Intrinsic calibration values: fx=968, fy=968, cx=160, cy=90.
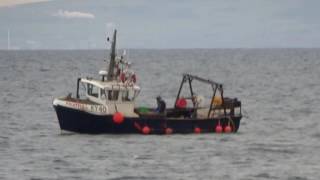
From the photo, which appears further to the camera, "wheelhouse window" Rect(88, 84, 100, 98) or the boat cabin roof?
"wheelhouse window" Rect(88, 84, 100, 98)

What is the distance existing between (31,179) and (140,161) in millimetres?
6190

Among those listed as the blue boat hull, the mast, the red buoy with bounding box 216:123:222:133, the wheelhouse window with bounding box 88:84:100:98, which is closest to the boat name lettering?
the blue boat hull

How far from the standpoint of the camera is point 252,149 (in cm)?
4650

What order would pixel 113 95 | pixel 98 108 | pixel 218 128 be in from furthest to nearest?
pixel 218 128 < pixel 113 95 < pixel 98 108

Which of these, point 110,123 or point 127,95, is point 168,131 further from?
point 110,123

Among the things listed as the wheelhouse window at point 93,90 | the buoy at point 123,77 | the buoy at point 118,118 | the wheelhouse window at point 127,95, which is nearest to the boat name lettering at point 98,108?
the buoy at point 118,118

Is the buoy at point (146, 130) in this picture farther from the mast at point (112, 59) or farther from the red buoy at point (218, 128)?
the red buoy at point (218, 128)

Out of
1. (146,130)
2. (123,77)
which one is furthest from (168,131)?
(123,77)

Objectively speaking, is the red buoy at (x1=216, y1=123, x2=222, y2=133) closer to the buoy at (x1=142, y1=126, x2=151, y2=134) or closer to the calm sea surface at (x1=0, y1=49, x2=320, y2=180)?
the calm sea surface at (x1=0, y1=49, x2=320, y2=180)

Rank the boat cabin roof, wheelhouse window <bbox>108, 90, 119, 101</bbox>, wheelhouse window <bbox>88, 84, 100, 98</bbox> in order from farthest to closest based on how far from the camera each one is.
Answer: wheelhouse window <bbox>88, 84, 100, 98</bbox>
wheelhouse window <bbox>108, 90, 119, 101</bbox>
the boat cabin roof

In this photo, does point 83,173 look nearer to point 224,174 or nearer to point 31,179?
point 31,179

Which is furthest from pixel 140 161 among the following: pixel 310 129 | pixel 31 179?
pixel 310 129

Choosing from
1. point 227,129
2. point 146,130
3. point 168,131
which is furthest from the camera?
point 227,129

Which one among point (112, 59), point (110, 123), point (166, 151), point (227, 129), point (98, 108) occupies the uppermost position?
point (112, 59)
